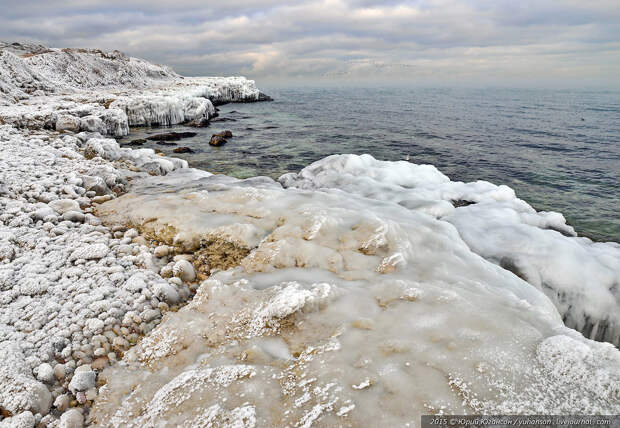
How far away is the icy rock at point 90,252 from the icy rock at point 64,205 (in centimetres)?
196

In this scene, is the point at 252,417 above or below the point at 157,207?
below

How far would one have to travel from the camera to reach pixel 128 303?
3951 mm

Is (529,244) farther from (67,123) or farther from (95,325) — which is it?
(67,123)

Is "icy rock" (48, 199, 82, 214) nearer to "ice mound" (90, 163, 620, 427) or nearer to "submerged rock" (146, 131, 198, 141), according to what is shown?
"ice mound" (90, 163, 620, 427)

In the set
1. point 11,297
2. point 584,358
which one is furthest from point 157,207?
point 584,358

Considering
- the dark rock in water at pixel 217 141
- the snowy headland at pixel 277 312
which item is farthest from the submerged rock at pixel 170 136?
the snowy headland at pixel 277 312

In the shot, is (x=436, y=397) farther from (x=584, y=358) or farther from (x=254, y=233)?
(x=254, y=233)

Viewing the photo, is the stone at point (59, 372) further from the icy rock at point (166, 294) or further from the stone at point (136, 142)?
the stone at point (136, 142)

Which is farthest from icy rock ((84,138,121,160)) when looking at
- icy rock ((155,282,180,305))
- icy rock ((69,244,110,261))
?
icy rock ((155,282,180,305))

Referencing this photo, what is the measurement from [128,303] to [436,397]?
11.8ft

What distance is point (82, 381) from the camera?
2895 millimetres

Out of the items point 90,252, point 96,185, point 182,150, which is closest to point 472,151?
point 182,150

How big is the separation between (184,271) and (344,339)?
8.91ft

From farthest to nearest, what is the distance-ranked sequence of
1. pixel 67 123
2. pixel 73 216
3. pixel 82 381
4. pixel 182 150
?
pixel 182 150, pixel 67 123, pixel 73 216, pixel 82 381
